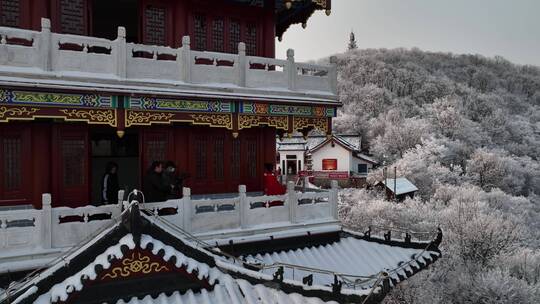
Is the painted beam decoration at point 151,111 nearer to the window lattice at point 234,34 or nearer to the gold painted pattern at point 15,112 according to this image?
the gold painted pattern at point 15,112

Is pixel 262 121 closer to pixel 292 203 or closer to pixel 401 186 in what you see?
Answer: pixel 292 203

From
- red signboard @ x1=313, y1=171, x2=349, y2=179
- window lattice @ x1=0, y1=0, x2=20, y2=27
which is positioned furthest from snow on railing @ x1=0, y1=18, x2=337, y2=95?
red signboard @ x1=313, y1=171, x2=349, y2=179

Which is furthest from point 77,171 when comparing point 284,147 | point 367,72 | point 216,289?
point 367,72

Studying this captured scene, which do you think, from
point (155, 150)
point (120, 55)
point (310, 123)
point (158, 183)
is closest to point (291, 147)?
point (310, 123)

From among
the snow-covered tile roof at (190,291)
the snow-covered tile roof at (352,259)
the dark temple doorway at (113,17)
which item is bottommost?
the snow-covered tile roof at (352,259)

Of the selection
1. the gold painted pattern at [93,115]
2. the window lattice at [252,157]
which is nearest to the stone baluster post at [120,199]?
the gold painted pattern at [93,115]

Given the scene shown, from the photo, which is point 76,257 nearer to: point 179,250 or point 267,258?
point 179,250

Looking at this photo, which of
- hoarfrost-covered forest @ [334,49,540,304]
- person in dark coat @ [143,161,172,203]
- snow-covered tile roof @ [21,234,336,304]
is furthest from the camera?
hoarfrost-covered forest @ [334,49,540,304]

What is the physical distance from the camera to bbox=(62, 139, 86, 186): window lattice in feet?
30.8

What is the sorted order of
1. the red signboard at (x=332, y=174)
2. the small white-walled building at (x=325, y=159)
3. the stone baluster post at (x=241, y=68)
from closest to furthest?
1. the stone baluster post at (x=241, y=68)
2. the red signboard at (x=332, y=174)
3. the small white-walled building at (x=325, y=159)

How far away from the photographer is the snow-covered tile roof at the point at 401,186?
1626 inches

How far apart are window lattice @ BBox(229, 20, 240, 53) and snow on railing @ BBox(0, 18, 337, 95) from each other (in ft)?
3.58

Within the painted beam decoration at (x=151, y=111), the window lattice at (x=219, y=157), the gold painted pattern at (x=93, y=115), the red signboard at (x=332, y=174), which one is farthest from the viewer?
the red signboard at (x=332, y=174)

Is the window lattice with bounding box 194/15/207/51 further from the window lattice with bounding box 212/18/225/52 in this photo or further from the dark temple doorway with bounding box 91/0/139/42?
the dark temple doorway with bounding box 91/0/139/42
